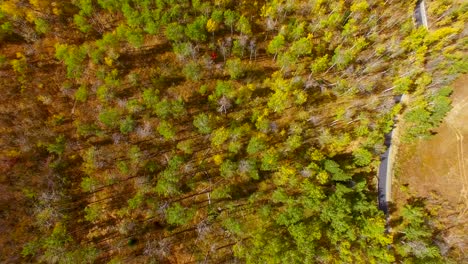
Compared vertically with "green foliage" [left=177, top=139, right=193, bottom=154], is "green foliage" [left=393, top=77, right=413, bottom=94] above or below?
above

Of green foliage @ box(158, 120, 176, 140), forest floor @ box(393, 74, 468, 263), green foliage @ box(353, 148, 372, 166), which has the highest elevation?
green foliage @ box(158, 120, 176, 140)

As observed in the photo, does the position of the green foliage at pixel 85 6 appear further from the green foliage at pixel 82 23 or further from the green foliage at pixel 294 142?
the green foliage at pixel 294 142

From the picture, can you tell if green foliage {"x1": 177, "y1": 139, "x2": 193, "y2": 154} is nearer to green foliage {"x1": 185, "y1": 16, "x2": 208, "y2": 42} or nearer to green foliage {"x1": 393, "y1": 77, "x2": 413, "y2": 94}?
green foliage {"x1": 185, "y1": 16, "x2": 208, "y2": 42}

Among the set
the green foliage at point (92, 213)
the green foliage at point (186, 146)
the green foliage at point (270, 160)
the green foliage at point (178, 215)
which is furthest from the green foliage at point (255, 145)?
the green foliage at point (92, 213)

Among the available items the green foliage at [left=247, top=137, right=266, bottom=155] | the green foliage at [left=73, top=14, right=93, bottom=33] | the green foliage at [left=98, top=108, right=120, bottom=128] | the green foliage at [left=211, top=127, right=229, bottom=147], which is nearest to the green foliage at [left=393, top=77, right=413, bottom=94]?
the green foliage at [left=247, top=137, right=266, bottom=155]

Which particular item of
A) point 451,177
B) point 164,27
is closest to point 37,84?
point 164,27

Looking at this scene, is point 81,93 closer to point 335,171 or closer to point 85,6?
point 85,6

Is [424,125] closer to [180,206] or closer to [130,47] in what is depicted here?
[180,206]

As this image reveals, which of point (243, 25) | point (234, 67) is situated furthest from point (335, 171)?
point (243, 25)
